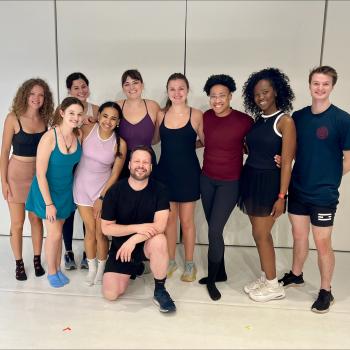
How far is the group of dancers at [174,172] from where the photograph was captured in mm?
2473

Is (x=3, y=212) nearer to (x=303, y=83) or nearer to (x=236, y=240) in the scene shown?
(x=236, y=240)

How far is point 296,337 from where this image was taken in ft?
7.64

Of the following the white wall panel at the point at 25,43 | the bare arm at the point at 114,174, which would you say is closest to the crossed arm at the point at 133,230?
the bare arm at the point at 114,174

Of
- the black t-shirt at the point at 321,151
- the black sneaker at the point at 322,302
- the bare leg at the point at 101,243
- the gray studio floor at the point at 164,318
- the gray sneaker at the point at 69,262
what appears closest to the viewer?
the gray studio floor at the point at 164,318

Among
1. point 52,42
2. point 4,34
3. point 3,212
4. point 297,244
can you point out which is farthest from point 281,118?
point 3,212

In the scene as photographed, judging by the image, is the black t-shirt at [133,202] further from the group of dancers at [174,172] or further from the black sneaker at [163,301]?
the black sneaker at [163,301]

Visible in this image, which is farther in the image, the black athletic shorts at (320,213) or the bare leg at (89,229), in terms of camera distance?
the bare leg at (89,229)

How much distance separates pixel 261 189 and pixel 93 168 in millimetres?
1208

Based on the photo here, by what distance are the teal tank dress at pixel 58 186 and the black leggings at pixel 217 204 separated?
0.98 metres

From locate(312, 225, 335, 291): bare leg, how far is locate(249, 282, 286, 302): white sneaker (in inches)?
12.0

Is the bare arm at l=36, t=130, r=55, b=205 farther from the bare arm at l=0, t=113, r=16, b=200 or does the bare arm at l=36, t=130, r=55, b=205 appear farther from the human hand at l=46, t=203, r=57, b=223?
the bare arm at l=0, t=113, r=16, b=200

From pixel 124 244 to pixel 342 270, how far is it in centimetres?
200

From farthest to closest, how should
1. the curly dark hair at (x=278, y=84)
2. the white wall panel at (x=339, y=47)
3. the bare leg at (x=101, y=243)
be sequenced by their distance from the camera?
1. the white wall panel at (x=339, y=47)
2. the bare leg at (x=101, y=243)
3. the curly dark hair at (x=278, y=84)

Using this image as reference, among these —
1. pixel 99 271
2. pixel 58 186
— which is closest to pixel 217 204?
pixel 99 271
